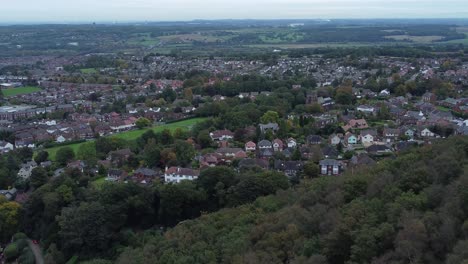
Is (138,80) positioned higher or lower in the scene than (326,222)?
lower

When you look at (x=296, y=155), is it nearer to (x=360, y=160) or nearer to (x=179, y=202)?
(x=360, y=160)

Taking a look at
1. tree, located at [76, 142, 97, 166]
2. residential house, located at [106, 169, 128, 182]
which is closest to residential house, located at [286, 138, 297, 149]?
residential house, located at [106, 169, 128, 182]

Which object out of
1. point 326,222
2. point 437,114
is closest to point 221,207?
point 326,222

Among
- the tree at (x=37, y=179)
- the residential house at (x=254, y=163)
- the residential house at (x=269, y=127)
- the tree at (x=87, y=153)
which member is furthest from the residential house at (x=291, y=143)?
the tree at (x=37, y=179)

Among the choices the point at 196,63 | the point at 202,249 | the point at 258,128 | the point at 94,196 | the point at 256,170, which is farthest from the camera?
the point at 196,63

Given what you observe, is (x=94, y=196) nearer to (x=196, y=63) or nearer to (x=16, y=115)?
(x=16, y=115)

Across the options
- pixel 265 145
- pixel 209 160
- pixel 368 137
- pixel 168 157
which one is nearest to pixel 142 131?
pixel 168 157
